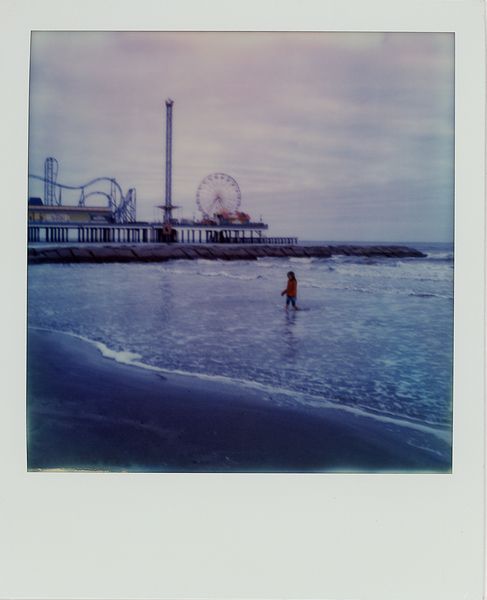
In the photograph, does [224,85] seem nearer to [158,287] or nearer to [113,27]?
[113,27]

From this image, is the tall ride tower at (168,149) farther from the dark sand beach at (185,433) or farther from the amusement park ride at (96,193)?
the dark sand beach at (185,433)

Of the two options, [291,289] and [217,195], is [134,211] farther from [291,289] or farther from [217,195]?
[291,289]

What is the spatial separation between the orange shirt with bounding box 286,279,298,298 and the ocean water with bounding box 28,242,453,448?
65 mm

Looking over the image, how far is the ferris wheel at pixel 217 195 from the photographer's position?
206cm

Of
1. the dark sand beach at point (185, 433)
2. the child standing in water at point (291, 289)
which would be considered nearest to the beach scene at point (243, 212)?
the dark sand beach at point (185, 433)

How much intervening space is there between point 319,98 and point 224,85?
54 centimetres

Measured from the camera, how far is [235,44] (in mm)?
1937

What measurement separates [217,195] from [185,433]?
1.41 metres

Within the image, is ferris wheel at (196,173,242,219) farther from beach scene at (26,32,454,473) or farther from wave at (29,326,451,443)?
wave at (29,326,451,443)

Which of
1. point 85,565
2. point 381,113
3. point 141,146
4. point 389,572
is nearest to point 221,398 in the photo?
point 85,565

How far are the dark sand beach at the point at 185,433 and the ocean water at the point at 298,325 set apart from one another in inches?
4.5

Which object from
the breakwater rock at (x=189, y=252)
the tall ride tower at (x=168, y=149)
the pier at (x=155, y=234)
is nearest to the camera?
the tall ride tower at (x=168, y=149)

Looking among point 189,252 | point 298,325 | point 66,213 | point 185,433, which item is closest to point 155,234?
point 189,252

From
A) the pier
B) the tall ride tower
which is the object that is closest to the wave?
the pier
